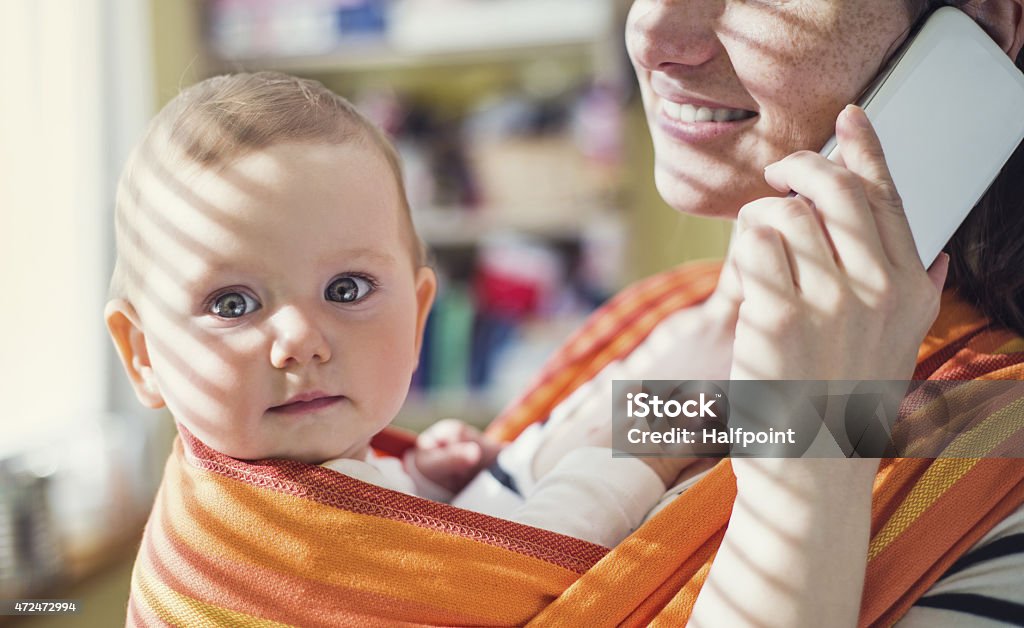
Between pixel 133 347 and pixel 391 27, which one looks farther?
pixel 391 27

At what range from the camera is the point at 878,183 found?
0.58 meters

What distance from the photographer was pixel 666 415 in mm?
831

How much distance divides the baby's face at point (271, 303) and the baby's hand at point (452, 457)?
0.90ft

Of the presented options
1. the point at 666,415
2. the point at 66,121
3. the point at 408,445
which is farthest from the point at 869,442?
the point at 66,121

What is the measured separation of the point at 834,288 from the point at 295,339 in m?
0.38

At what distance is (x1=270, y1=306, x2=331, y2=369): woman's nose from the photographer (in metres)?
0.63

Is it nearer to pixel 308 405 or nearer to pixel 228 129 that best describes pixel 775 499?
pixel 308 405

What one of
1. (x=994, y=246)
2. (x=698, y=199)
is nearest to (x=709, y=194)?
(x=698, y=199)

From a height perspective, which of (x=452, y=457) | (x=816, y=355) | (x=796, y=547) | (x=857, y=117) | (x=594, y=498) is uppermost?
(x=857, y=117)

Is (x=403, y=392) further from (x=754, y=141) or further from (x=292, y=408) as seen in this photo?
(x=754, y=141)

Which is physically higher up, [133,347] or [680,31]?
[680,31]

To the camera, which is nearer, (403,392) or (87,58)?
(403,392)

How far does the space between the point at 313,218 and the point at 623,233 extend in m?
1.88
